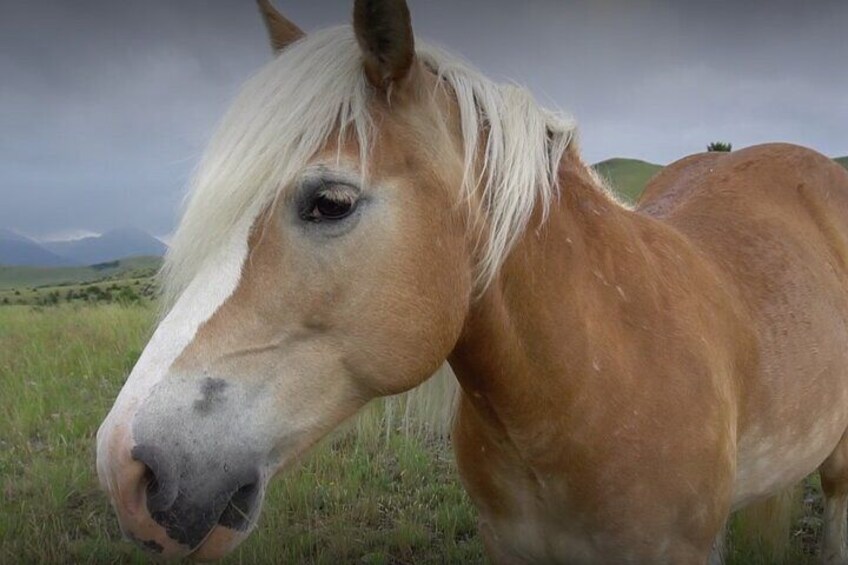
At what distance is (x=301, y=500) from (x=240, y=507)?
2.32 meters

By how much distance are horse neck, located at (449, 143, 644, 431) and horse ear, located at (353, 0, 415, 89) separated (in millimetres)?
547

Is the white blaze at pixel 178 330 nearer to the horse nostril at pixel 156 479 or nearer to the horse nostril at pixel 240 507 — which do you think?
the horse nostril at pixel 156 479

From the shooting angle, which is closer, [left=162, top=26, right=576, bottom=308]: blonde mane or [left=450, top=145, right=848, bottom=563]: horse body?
[left=162, top=26, right=576, bottom=308]: blonde mane

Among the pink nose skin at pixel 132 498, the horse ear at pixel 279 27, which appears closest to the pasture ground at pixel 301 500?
the pink nose skin at pixel 132 498

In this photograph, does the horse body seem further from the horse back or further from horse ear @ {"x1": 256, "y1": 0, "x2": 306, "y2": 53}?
horse ear @ {"x1": 256, "y1": 0, "x2": 306, "y2": 53}

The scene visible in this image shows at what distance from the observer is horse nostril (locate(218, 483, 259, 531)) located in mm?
1559

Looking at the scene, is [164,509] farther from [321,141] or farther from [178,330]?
[321,141]

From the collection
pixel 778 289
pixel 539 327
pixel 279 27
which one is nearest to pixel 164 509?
pixel 539 327

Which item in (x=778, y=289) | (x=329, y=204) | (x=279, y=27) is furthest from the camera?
(x=778, y=289)

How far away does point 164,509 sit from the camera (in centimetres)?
146

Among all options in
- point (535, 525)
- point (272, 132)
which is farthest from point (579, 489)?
point (272, 132)

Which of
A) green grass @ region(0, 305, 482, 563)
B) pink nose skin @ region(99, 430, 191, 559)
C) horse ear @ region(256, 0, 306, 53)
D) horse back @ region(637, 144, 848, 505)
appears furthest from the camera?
green grass @ region(0, 305, 482, 563)

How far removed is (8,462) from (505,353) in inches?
138

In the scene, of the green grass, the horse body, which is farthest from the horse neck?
the green grass
